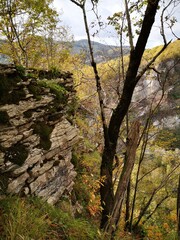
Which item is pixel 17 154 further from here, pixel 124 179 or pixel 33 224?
pixel 124 179

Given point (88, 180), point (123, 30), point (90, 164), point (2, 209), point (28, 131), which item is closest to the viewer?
point (2, 209)

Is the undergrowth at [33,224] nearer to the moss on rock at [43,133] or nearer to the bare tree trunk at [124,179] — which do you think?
the bare tree trunk at [124,179]

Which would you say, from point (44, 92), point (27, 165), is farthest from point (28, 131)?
point (44, 92)

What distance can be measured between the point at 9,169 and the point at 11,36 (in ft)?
34.9

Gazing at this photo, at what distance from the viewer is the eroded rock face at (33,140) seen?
458cm

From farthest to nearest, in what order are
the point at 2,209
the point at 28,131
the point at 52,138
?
the point at 52,138
the point at 28,131
the point at 2,209

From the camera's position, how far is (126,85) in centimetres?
508

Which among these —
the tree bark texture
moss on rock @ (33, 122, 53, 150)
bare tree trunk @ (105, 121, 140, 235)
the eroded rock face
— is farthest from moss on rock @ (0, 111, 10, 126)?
bare tree trunk @ (105, 121, 140, 235)

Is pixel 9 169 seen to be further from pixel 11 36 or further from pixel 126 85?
pixel 11 36

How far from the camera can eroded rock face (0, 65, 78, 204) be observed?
4580mm

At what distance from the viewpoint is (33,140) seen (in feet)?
17.4

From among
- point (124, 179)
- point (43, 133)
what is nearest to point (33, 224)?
point (124, 179)

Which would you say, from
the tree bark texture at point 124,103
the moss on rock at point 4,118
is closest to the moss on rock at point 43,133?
the moss on rock at point 4,118

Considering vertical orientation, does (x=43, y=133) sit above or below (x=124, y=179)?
above
